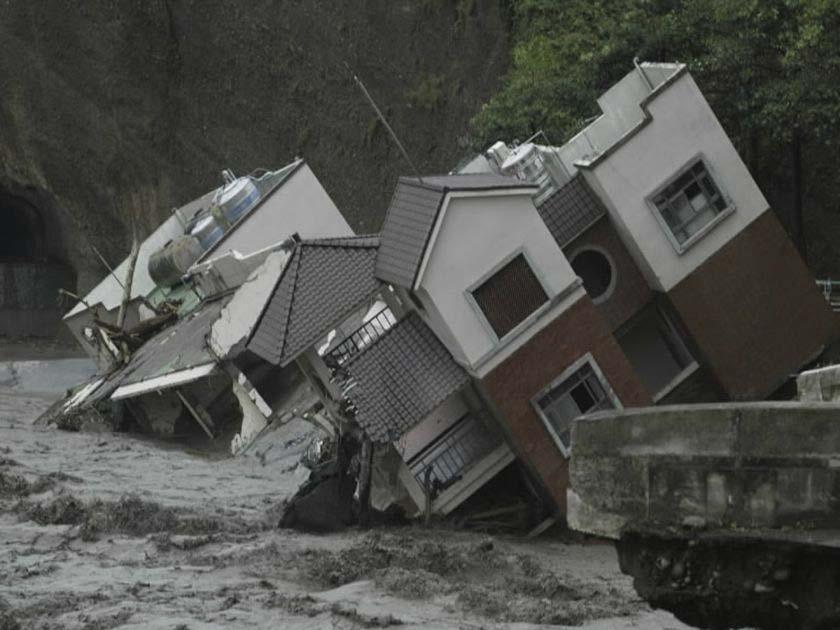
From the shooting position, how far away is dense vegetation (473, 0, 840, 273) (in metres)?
28.3

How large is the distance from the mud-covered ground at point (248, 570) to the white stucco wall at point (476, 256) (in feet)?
8.91

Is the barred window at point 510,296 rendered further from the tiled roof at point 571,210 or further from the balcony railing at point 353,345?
the tiled roof at point 571,210

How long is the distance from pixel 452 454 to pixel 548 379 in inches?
70.6

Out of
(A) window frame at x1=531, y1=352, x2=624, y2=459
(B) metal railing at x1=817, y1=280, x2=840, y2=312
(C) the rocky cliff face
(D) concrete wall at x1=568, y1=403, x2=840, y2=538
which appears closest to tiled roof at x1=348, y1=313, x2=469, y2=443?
→ (A) window frame at x1=531, y1=352, x2=624, y2=459

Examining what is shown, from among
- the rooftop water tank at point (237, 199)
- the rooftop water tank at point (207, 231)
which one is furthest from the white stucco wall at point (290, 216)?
the rooftop water tank at point (207, 231)

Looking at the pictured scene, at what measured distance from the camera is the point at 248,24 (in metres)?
51.8

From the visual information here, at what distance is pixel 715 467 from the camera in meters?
9.54

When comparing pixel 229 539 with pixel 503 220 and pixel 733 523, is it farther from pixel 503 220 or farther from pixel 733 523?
pixel 733 523

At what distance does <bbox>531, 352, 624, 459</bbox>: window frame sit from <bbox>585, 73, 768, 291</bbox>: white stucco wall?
2.65m

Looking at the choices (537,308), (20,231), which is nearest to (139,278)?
(20,231)

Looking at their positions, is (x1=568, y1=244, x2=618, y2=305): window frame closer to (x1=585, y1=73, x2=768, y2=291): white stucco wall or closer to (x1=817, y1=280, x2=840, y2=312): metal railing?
(x1=585, y1=73, x2=768, y2=291): white stucco wall

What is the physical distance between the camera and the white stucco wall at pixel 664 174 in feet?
85.7

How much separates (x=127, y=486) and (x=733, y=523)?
19.8 m

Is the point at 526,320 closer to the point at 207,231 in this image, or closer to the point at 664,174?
the point at 664,174
